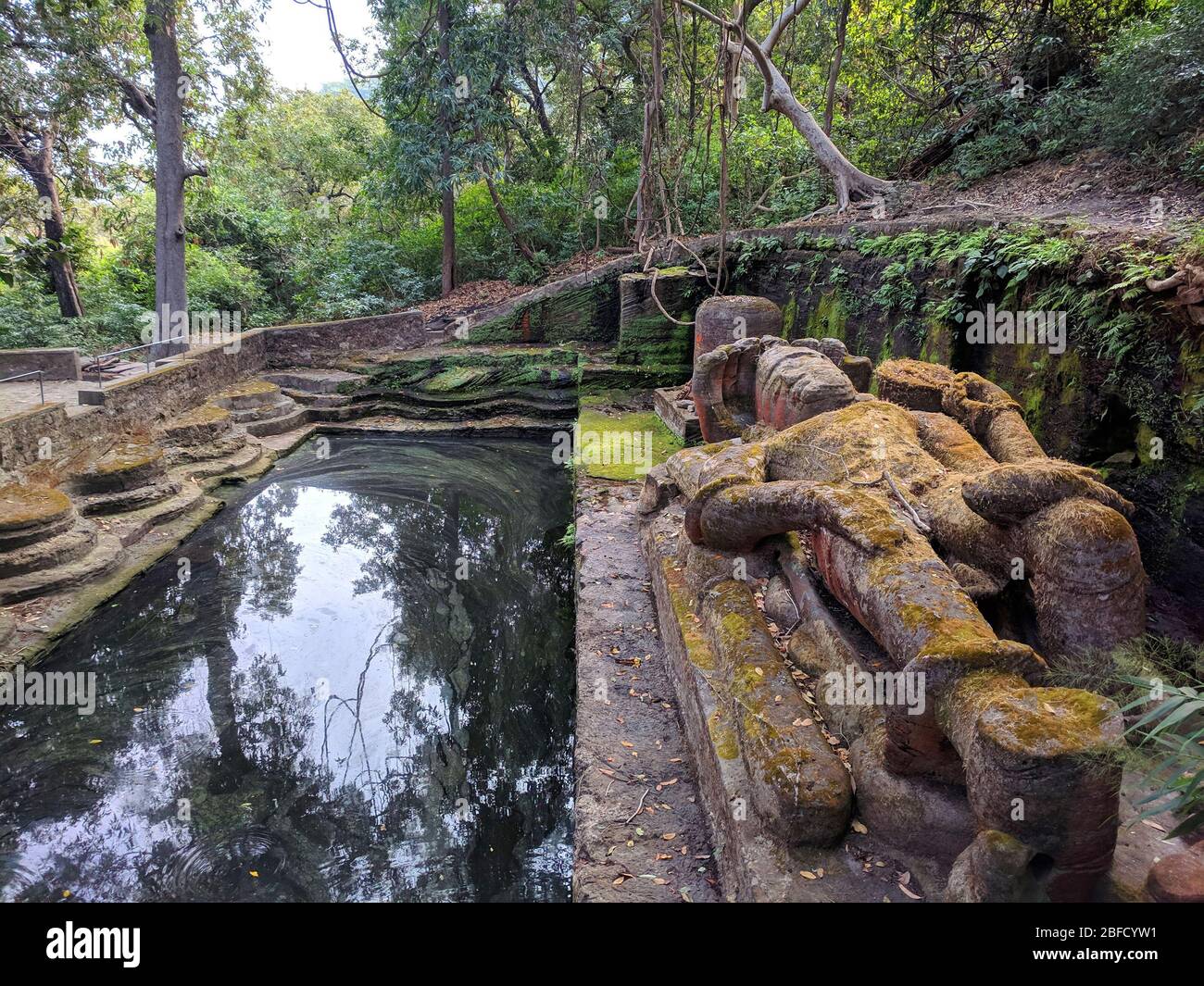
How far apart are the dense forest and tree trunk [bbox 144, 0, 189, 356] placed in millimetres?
37

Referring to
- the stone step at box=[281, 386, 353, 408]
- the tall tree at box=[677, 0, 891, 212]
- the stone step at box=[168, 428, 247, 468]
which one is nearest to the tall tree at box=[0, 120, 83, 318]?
the stone step at box=[281, 386, 353, 408]

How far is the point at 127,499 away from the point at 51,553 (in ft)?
5.04

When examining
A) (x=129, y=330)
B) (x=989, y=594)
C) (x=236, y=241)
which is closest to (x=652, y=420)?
(x=989, y=594)

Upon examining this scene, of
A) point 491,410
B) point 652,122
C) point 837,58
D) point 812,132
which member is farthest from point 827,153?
point 491,410

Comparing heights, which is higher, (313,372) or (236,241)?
(236,241)

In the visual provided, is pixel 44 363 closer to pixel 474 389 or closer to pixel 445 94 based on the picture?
pixel 474 389

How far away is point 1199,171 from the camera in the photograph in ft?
19.9

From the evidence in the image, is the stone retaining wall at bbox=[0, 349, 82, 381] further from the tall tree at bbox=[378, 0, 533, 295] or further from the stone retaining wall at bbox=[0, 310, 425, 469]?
the tall tree at bbox=[378, 0, 533, 295]

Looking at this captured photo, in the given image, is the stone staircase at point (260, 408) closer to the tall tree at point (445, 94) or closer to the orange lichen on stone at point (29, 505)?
the orange lichen on stone at point (29, 505)

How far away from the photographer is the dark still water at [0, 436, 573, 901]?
427cm

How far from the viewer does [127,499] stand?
28.1ft

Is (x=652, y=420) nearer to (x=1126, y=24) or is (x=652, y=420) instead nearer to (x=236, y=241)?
(x=1126, y=24)

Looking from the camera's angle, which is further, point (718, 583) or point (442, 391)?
point (442, 391)

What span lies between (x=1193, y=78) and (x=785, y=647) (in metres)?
6.57
